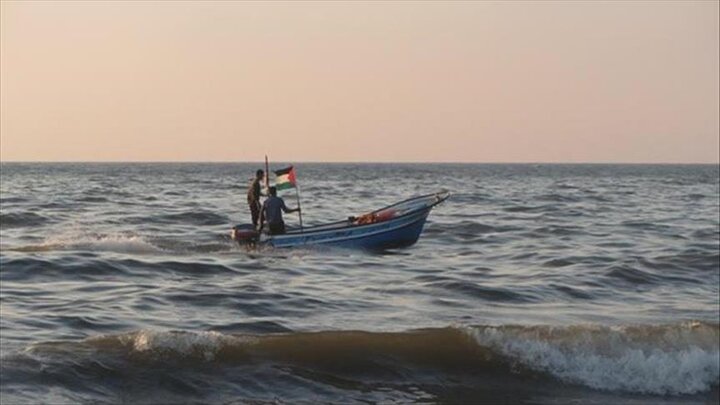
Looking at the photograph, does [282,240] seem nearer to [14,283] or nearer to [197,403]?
[14,283]

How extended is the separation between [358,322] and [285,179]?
11454 millimetres

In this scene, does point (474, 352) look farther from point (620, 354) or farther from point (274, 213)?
point (274, 213)

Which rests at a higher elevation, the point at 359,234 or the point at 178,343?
the point at 359,234

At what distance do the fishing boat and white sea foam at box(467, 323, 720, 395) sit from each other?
11.8m

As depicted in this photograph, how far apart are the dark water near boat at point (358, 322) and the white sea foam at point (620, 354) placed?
0.02 metres

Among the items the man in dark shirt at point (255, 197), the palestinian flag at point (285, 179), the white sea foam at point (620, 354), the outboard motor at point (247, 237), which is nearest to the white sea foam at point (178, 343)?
the white sea foam at point (620, 354)

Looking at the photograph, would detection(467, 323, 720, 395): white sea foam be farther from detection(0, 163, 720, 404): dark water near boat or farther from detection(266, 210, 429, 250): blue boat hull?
detection(266, 210, 429, 250): blue boat hull

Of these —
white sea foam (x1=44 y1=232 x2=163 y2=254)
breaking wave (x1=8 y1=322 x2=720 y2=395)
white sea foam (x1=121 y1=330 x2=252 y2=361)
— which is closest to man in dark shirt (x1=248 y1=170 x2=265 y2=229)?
white sea foam (x1=44 y1=232 x2=163 y2=254)

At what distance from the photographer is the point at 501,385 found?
1170 cm

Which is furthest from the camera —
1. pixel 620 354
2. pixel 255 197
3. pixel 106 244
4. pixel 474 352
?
pixel 255 197

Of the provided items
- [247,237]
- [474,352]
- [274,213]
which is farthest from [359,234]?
[474,352]

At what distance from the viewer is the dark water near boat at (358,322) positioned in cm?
1137

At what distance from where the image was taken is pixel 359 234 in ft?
82.2

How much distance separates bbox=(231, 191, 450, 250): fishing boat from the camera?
2478 cm
